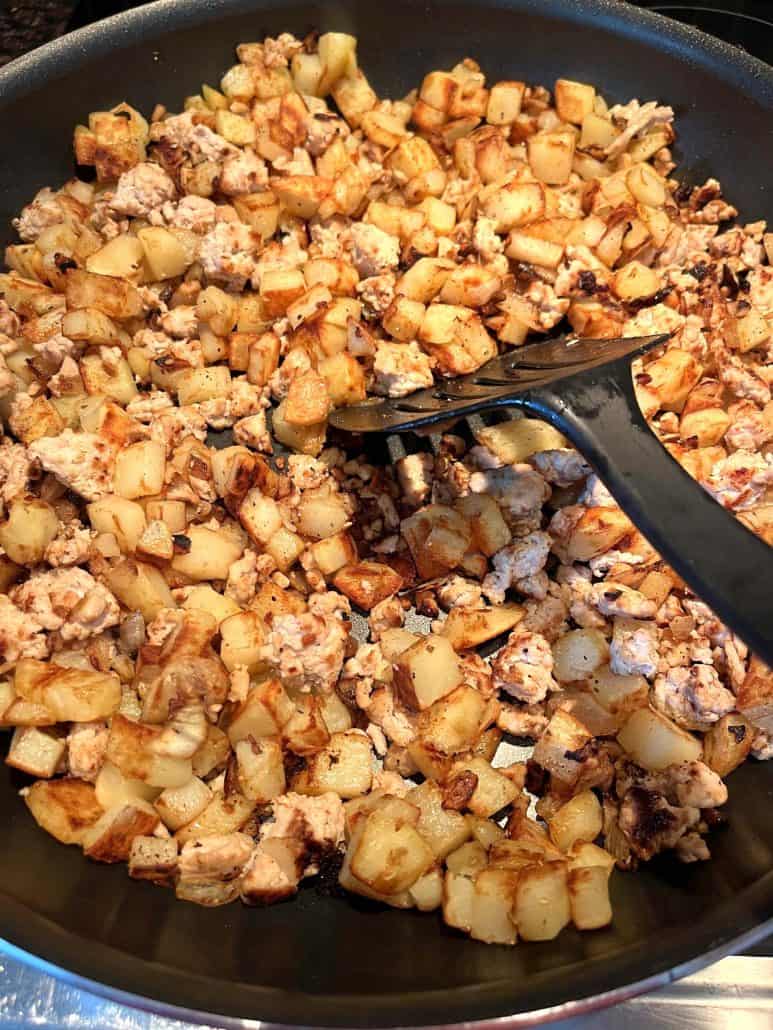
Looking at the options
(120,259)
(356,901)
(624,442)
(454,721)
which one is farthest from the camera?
(120,259)

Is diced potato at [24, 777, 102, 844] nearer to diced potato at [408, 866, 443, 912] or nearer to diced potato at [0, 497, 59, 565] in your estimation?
diced potato at [0, 497, 59, 565]

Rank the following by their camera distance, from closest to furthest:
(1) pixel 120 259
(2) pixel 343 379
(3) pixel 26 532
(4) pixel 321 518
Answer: (3) pixel 26 532 < (4) pixel 321 518 < (2) pixel 343 379 < (1) pixel 120 259

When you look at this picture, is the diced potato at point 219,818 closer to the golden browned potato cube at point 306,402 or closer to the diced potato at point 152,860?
the diced potato at point 152,860

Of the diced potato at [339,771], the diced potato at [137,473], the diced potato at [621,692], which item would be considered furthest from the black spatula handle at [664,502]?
the diced potato at [137,473]

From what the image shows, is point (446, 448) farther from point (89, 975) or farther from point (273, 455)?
point (89, 975)

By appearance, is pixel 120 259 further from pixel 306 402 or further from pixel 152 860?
pixel 152 860

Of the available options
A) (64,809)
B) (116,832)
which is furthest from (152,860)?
(64,809)

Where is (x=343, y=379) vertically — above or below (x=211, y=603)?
above
